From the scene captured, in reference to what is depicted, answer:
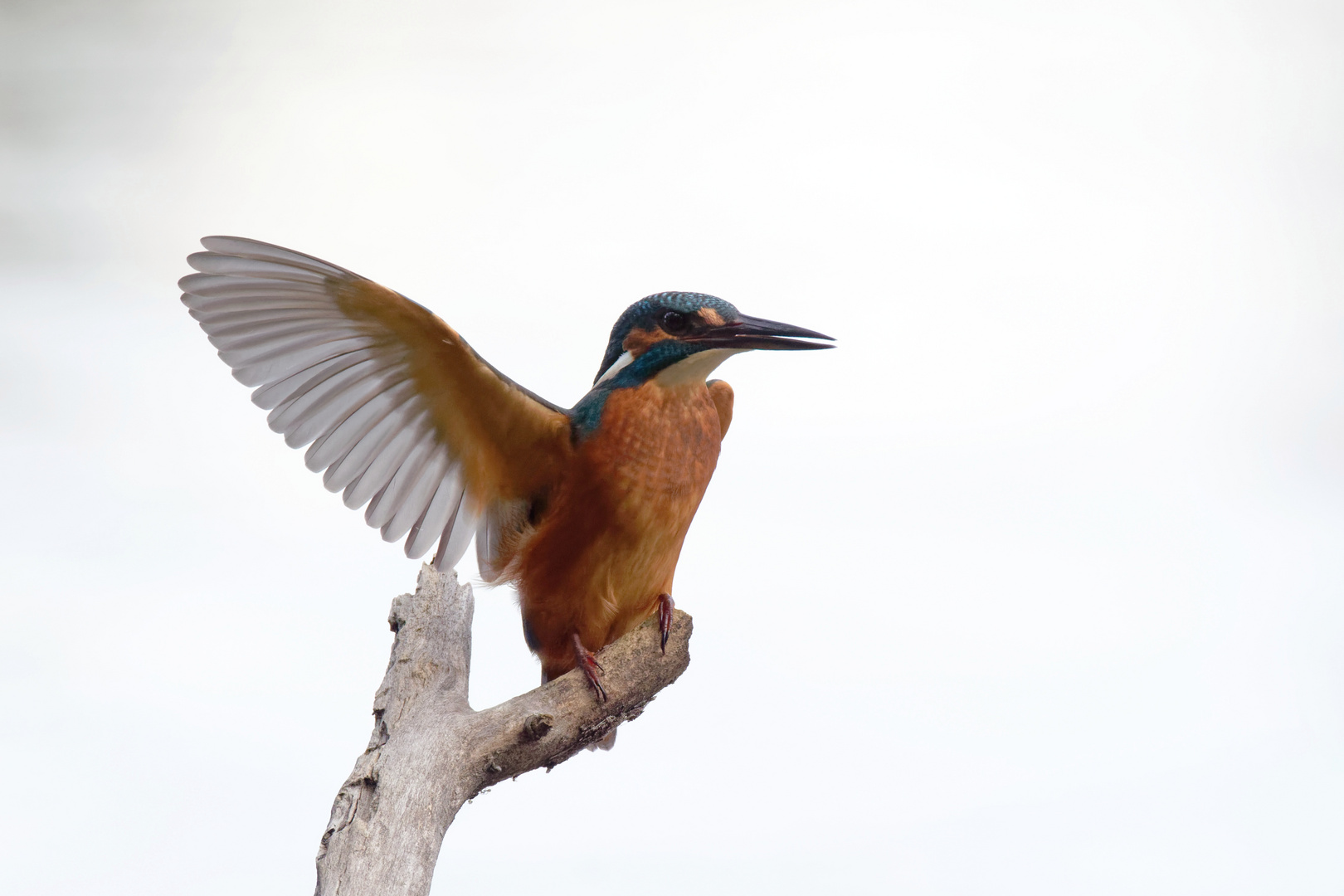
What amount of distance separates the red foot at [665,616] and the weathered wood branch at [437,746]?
0.01 metres

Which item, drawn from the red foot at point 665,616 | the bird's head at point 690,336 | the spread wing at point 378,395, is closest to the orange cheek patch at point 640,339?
the bird's head at point 690,336

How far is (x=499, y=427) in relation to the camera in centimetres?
233

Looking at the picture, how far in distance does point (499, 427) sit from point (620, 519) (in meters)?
0.32

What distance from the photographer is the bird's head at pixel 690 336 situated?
2332 millimetres

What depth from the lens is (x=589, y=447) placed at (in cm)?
229

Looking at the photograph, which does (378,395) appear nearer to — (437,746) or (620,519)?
(620,519)

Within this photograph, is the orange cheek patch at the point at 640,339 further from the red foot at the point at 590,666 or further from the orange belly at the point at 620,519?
the red foot at the point at 590,666

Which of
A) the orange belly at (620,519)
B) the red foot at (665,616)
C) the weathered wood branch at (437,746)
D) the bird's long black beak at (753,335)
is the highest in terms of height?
the bird's long black beak at (753,335)

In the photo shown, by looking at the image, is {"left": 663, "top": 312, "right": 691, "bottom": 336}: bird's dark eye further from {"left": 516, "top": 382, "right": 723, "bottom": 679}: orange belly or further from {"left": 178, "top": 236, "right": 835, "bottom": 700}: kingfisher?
{"left": 516, "top": 382, "right": 723, "bottom": 679}: orange belly

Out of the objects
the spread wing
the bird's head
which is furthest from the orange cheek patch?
the spread wing

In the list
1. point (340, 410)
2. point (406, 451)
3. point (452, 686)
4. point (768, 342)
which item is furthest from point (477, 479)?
point (768, 342)

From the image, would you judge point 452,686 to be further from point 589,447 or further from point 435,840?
point 589,447

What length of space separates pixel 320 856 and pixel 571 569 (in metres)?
0.73

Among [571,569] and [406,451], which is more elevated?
[406,451]
